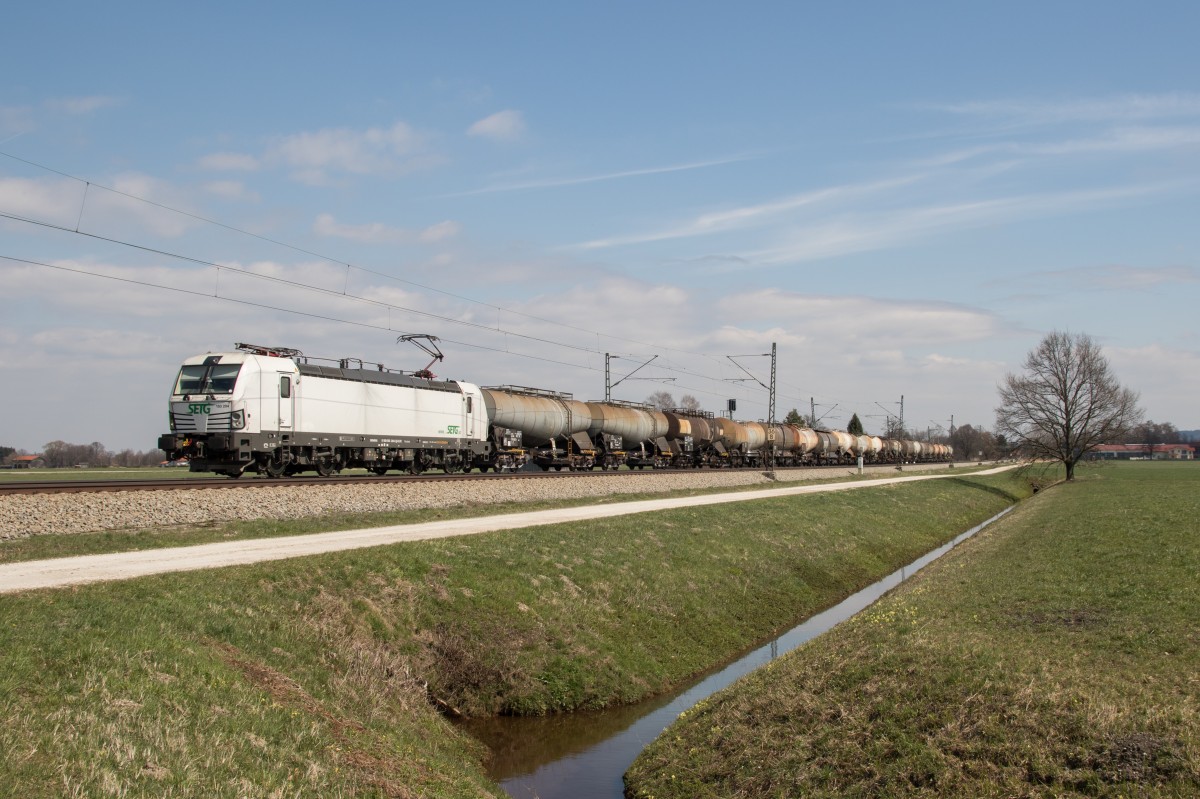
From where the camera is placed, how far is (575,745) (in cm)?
1359

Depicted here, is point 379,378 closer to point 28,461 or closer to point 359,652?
point 359,652

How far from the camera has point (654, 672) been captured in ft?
54.9

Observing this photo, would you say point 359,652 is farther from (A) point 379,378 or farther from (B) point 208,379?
(A) point 379,378

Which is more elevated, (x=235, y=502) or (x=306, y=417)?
(x=306, y=417)

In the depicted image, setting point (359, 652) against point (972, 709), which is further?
point (359, 652)

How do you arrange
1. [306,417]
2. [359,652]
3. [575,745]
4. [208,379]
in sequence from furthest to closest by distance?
[306,417] → [208,379] → [575,745] → [359,652]

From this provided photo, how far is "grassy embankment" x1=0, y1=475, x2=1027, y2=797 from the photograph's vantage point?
7953mm

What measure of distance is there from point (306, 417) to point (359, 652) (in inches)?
785

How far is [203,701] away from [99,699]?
39.8 inches

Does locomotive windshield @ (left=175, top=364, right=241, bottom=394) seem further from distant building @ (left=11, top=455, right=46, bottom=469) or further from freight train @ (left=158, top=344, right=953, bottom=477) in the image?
distant building @ (left=11, top=455, right=46, bottom=469)

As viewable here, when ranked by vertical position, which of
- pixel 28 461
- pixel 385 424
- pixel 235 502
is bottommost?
pixel 28 461

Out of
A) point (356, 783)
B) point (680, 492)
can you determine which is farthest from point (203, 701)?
point (680, 492)

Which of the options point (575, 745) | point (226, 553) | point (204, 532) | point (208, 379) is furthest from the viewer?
point (208, 379)

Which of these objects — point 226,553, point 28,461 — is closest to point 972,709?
point 226,553
